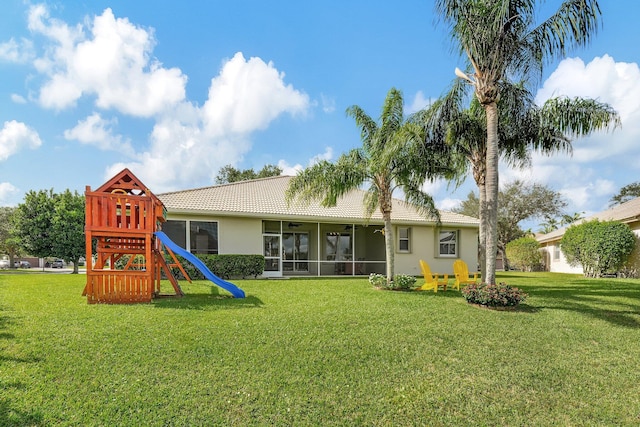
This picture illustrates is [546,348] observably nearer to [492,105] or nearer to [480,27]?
[492,105]

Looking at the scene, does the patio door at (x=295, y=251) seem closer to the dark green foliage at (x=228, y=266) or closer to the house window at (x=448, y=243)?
the dark green foliage at (x=228, y=266)

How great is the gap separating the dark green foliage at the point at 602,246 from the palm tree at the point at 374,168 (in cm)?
1381

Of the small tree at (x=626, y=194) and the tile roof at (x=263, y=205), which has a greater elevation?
the small tree at (x=626, y=194)

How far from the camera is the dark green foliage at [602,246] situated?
1866 cm

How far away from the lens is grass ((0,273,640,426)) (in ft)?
12.0

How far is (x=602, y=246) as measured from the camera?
19188 millimetres

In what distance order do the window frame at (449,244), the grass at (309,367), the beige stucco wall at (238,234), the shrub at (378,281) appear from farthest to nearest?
the window frame at (449,244) < the beige stucco wall at (238,234) < the shrub at (378,281) < the grass at (309,367)

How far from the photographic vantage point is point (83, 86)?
451 inches

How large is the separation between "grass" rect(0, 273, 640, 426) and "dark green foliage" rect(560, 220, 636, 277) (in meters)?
14.1

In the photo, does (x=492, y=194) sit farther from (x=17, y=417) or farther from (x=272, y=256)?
(x=272, y=256)

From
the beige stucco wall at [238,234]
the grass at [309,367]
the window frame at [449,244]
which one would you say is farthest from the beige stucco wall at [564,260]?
the beige stucco wall at [238,234]

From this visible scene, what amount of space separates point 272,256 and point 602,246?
18.3 m

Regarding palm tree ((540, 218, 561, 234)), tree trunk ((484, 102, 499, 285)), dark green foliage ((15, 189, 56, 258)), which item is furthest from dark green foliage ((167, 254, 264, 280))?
palm tree ((540, 218, 561, 234))

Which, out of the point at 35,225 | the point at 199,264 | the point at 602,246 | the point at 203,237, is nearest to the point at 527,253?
the point at 602,246
